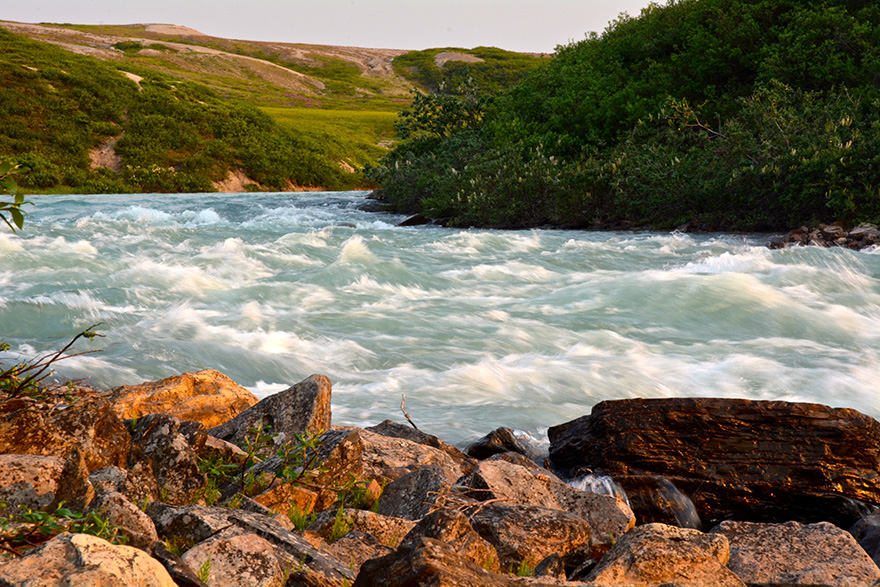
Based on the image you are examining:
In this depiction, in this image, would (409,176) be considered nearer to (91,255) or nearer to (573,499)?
(91,255)

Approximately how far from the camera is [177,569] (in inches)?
106

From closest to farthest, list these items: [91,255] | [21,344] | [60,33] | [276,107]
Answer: [21,344] < [91,255] < [276,107] < [60,33]

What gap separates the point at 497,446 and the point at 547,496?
4.80 ft

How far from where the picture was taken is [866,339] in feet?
32.6

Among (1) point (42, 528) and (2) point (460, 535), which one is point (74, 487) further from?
(2) point (460, 535)

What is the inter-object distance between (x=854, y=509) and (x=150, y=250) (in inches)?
573

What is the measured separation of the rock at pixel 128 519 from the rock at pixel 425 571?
0.94 metres

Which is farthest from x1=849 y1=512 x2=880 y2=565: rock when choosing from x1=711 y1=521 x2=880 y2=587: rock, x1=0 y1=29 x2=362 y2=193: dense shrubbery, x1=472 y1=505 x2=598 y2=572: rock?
x1=0 y1=29 x2=362 y2=193: dense shrubbery

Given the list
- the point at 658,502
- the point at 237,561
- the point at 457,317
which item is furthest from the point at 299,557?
the point at 457,317

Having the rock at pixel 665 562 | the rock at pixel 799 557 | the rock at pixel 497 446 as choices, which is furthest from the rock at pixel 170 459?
the rock at pixel 799 557

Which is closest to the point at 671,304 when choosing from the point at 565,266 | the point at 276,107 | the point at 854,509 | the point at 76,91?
the point at 565,266

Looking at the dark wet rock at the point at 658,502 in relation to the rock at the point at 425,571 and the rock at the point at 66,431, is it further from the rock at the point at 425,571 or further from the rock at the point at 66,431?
the rock at the point at 66,431

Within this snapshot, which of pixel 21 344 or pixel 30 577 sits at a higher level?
pixel 30 577

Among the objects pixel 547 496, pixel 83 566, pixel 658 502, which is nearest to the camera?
pixel 83 566
